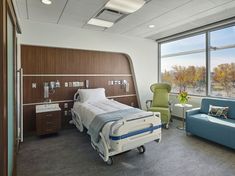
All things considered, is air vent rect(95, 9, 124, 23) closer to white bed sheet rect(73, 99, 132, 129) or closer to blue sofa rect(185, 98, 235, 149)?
white bed sheet rect(73, 99, 132, 129)

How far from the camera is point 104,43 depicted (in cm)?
475

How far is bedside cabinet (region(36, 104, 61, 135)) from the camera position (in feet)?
11.8

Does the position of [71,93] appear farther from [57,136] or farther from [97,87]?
[57,136]

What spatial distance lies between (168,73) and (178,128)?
2094 millimetres

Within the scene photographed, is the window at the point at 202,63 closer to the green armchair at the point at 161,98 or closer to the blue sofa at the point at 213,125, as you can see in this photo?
the blue sofa at the point at 213,125

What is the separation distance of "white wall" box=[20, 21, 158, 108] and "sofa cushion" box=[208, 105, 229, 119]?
2.27 meters

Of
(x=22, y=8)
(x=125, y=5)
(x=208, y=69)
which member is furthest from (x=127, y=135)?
(x=208, y=69)

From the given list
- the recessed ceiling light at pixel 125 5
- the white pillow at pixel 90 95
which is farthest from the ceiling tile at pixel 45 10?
the white pillow at pixel 90 95

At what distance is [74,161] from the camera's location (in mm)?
2691

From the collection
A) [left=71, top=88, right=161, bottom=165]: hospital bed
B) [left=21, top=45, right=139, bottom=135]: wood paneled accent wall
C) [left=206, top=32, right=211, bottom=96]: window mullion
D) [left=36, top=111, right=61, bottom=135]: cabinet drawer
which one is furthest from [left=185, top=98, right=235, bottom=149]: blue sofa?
[left=36, top=111, right=61, bottom=135]: cabinet drawer

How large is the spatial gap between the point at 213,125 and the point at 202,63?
2.02 m

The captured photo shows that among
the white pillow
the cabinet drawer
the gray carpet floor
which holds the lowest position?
the gray carpet floor

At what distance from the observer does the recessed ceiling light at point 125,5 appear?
2.82 meters

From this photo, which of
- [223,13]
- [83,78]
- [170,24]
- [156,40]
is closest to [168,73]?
[156,40]
